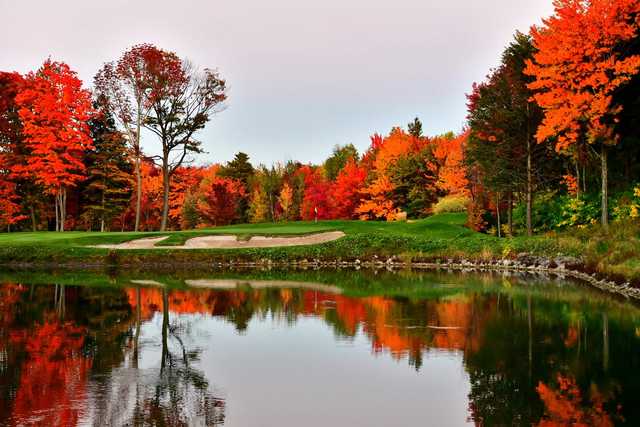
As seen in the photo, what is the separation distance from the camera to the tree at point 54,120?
4647 centimetres

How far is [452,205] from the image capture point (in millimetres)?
52375

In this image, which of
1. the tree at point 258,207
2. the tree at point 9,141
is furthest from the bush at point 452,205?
the tree at point 9,141

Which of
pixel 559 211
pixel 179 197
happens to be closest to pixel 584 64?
pixel 559 211

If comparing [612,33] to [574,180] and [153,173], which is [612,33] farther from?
[153,173]

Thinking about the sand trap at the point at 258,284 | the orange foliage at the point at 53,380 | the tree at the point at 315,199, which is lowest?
the orange foliage at the point at 53,380

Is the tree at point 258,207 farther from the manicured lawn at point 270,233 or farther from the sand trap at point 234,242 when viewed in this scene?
the sand trap at point 234,242

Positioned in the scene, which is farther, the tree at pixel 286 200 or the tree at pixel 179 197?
the tree at pixel 286 200

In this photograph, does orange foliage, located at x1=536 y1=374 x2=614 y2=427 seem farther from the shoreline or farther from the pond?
the shoreline

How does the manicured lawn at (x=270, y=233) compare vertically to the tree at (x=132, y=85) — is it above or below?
below

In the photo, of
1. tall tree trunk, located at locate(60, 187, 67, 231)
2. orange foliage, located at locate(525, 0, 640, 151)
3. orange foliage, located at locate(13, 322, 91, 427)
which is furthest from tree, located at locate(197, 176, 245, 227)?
orange foliage, located at locate(13, 322, 91, 427)

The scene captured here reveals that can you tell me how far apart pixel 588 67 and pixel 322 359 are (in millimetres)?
23258

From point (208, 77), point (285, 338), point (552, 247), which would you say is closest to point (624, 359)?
point (285, 338)

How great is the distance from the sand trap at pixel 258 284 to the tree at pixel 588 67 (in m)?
13.7

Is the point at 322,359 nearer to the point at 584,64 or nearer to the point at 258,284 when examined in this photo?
the point at 258,284
